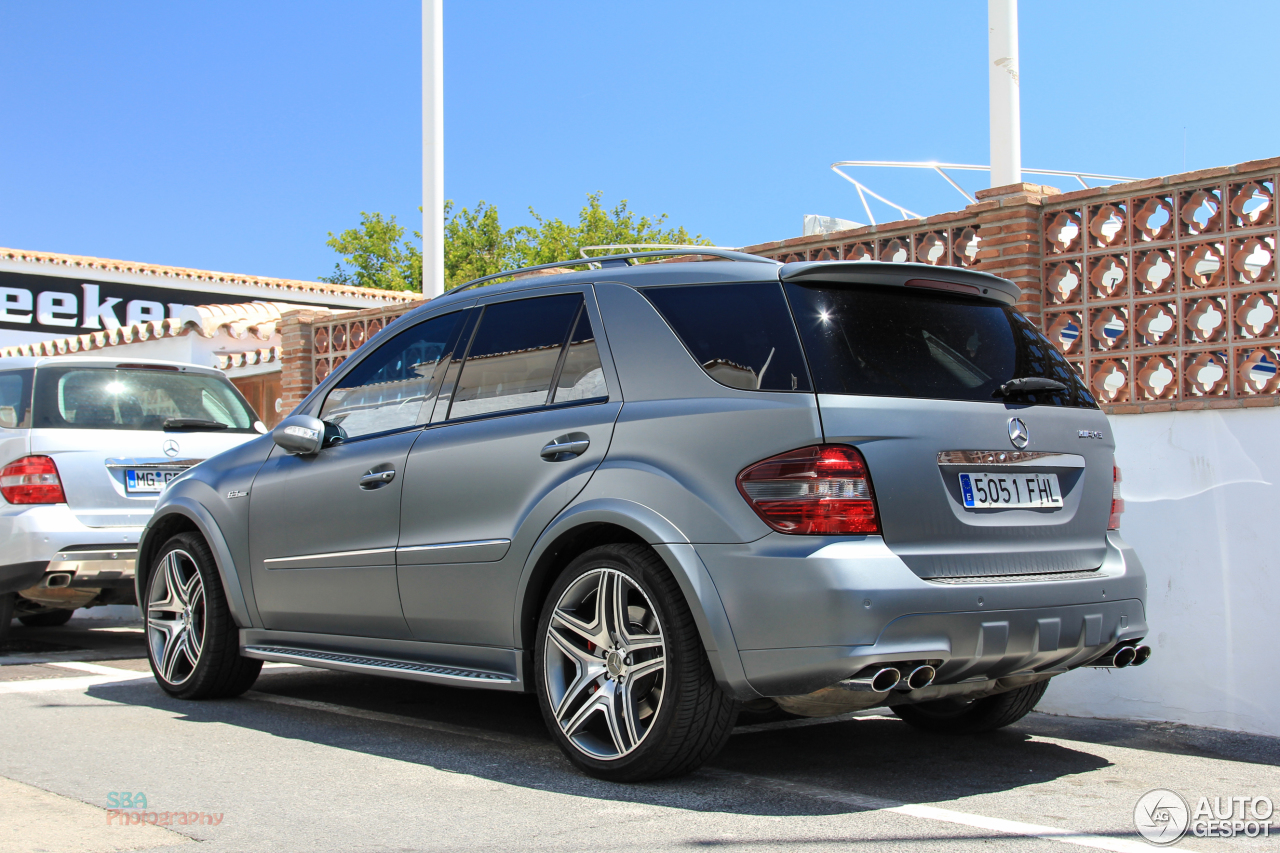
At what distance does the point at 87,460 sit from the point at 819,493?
5451 mm

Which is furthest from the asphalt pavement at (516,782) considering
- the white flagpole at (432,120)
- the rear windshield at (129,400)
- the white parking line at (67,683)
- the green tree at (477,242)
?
the green tree at (477,242)

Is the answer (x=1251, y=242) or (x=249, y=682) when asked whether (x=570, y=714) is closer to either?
(x=249, y=682)

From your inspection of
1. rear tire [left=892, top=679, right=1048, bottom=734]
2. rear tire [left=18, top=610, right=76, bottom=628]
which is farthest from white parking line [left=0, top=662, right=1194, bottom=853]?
rear tire [left=18, top=610, right=76, bottom=628]

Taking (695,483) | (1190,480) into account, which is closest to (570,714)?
(695,483)

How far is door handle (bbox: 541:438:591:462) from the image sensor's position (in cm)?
445

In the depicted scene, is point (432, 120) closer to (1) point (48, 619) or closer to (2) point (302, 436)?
(1) point (48, 619)

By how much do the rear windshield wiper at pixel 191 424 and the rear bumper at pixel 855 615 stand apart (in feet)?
17.1

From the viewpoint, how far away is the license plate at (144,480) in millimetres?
7797

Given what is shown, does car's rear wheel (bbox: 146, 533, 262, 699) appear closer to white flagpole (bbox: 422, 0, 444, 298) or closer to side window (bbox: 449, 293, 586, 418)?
side window (bbox: 449, 293, 586, 418)

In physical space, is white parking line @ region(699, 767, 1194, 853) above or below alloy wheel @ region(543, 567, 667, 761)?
below

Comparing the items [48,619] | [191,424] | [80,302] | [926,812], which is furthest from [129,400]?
[80,302]

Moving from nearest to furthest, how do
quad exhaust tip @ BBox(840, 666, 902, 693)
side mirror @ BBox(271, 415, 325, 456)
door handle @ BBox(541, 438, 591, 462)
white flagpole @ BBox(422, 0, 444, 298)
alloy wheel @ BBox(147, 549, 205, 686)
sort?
quad exhaust tip @ BBox(840, 666, 902, 693), door handle @ BBox(541, 438, 591, 462), side mirror @ BBox(271, 415, 325, 456), alloy wheel @ BBox(147, 549, 205, 686), white flagpole @ BBox(422, 0, 444, 298)

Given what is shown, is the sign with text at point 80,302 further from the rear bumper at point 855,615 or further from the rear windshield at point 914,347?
the rear bumper at point 855,615

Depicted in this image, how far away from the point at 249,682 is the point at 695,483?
3.24 meters
